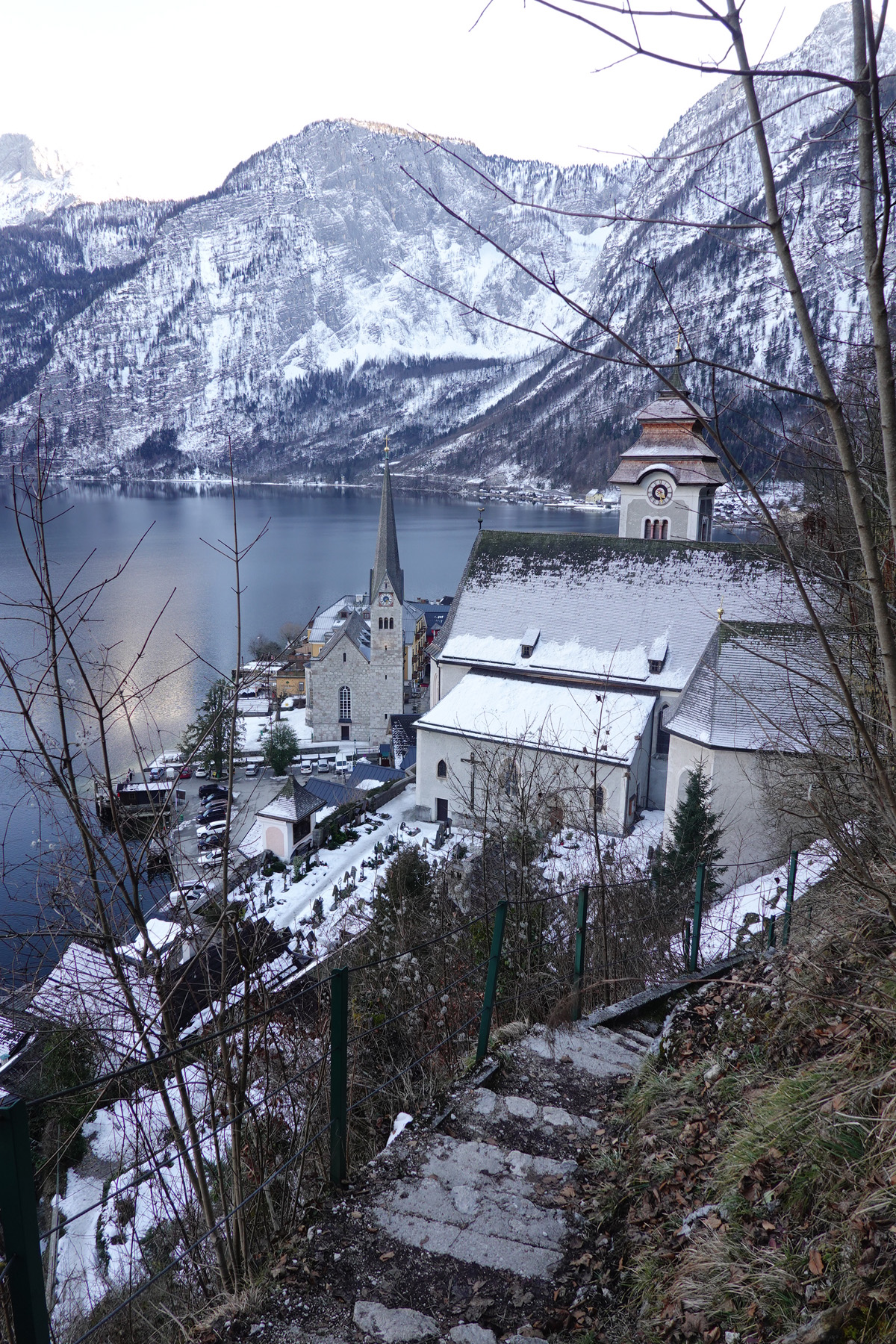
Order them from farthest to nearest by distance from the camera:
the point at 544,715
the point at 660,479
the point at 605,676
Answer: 1. the point at 660,479
2. the point at 605,676
3. the point at 544,715

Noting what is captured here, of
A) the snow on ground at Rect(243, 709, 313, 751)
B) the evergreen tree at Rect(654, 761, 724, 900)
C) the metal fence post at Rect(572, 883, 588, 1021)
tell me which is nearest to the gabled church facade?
the snow on ground at Rect(243, 709, 313, 751)

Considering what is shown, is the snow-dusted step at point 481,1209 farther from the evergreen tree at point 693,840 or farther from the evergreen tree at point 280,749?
the evergreen tree at point 280,749

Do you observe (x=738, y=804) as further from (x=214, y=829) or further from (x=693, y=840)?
(x=214, y=829)

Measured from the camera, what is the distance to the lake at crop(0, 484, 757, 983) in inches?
1099

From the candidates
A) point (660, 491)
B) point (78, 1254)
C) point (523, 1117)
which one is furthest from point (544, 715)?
point (523, 1117)

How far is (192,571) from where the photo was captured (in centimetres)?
7431

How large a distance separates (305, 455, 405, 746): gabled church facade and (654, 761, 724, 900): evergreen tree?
22245mm

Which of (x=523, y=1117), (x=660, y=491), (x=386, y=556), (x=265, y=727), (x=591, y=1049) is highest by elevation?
(x=660, y=491)

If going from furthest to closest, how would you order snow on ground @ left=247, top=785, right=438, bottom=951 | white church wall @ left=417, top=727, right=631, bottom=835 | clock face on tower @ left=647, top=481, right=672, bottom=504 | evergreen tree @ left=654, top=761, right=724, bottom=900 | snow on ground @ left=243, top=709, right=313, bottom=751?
snow on ground @ left=243, top=709, right=313, bottom=751 → clock face on tower @ left=647, top=481, right=672, bottom=504 → white church wall @ left=417, top=727, right=631, bottom=835 → snow on ground @ left=247, top=785, right=438, bottom=951 → evergreen tree @ left=654, top=761, right=724, bottom=900

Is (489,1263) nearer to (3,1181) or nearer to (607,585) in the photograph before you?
(3,1181)

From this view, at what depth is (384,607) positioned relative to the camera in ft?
120

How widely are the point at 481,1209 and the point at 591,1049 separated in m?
1.74

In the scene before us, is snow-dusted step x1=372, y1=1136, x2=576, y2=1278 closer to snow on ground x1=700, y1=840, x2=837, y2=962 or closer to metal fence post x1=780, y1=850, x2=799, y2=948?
metal fence post x1=780, y1=850, x2=799, y2=948

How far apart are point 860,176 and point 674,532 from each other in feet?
93.9
